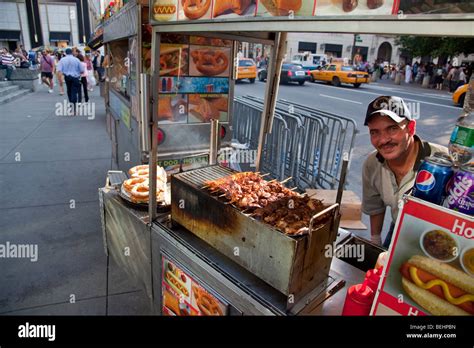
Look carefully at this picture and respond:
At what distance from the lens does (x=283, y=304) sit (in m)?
1.99

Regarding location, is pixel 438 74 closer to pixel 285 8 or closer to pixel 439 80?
pixel 439 80

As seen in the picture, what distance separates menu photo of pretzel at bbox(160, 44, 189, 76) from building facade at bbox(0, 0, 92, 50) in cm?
4199

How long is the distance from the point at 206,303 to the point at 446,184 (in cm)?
179

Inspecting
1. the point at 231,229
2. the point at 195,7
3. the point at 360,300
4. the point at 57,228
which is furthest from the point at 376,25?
the point at 57,228

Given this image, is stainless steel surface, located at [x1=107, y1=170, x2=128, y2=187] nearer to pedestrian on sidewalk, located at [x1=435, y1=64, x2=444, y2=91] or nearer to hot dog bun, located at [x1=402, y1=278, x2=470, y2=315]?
hot dog bun, located at [x1=402, y1=278, x2=470, y2=315]

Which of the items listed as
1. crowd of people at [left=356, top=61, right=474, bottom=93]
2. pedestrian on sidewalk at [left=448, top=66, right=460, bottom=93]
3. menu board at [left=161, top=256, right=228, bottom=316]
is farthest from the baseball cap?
pedestrian on sidewalk at [left=448, top=66, right=460, bottom=93]

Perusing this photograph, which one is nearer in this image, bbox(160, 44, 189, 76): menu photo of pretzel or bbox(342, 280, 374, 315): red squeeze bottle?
bbox(342, 280, 374, 315): red squeeze bottle

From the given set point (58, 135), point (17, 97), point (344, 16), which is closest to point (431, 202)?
point (344, 16)

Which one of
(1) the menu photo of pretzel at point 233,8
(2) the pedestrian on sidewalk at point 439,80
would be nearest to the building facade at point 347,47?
(2) the pedestrian on sidewalk at point 439,80

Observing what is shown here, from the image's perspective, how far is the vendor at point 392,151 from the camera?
98.2 inches

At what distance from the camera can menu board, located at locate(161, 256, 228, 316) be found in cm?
236

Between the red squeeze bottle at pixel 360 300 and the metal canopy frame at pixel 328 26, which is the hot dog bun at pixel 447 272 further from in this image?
the metal canopy frame at pixel 328 26

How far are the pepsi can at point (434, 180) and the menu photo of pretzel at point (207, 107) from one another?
3.98 m

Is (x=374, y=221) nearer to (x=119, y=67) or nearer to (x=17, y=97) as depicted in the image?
(x=119, y=67)
